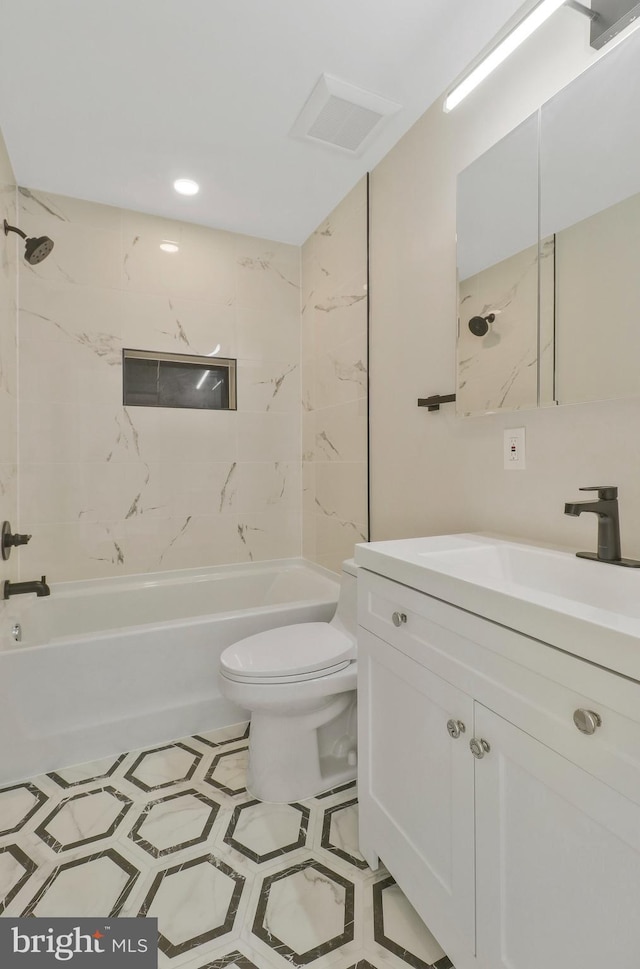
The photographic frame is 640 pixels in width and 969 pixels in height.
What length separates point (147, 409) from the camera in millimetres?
2514

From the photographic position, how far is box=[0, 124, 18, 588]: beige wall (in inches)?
76.5

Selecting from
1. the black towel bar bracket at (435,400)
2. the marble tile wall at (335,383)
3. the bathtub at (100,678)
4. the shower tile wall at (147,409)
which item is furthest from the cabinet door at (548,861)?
the shower tile wall at (147,409)

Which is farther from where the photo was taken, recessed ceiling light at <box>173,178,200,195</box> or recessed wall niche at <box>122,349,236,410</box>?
recessed wall niche at <box>122,349,236,410</box>

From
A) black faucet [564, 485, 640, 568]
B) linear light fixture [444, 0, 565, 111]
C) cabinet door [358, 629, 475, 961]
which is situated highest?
linear light fixture [444, 0, 565, 111]

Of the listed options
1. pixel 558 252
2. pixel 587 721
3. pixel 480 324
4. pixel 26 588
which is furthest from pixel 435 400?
pixel 26 588

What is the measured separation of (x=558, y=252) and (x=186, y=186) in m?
1.80

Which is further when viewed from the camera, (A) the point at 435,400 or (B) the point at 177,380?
(B) the point at 177,380

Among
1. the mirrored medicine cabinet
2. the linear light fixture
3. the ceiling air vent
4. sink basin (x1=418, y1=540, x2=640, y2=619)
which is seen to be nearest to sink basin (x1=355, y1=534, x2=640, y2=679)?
sink basin (x1=418, y1=540, x2=640, y2=619)

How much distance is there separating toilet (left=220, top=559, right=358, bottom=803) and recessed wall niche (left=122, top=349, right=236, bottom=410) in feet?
4.77

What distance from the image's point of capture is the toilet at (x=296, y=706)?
4.79ft

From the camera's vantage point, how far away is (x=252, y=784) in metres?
1.58

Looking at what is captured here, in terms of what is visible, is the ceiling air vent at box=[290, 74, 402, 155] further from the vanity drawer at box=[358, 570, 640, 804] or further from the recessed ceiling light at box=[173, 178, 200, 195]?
the vanity drawer at box=[358, 570, 640, 804]

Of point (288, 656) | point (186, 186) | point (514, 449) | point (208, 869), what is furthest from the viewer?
point (186, 186)

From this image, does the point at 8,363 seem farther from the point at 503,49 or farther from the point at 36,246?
the point at 503,49
